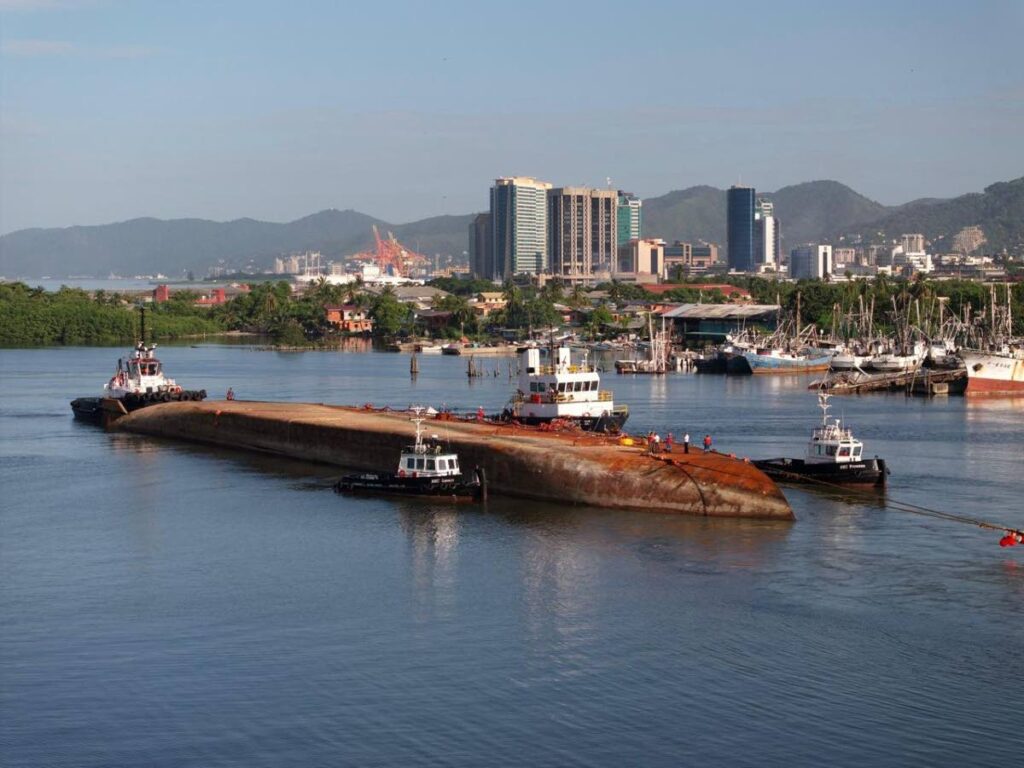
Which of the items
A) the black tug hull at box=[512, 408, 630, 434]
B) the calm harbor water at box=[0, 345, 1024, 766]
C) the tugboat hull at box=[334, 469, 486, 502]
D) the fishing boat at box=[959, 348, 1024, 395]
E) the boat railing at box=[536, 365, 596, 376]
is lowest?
the calm harbor water at box=[0, 345, 1024, 766]

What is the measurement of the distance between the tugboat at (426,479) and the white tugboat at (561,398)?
8.91 metres

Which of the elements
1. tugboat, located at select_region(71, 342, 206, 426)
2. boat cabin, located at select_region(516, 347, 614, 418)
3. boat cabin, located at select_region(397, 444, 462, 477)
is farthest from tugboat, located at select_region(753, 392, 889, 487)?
tugboat, located at select_region(71, 342, 206, 426)

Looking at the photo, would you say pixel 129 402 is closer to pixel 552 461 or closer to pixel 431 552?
pixel 552 461

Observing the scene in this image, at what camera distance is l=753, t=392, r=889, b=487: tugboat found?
49750 millimetres

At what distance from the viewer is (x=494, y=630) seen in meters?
32.6

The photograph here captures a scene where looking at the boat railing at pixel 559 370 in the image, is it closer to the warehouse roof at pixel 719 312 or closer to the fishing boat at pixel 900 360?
the fishing boat at pixel 900 360

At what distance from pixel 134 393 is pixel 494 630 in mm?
48701

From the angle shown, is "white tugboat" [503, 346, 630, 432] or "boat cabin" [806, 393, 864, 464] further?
"white tugboat" [503, 346, 630, 432]

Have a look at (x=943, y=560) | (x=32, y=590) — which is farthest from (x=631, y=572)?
(x=32, y=590)

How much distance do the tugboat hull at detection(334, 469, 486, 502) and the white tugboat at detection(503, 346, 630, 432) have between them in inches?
379

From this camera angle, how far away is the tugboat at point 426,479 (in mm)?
48094

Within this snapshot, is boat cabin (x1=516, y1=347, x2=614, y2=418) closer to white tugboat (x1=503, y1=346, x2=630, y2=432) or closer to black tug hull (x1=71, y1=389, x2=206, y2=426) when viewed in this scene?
white tugboat (x1=503, y1=346, x2=630, y2=432)

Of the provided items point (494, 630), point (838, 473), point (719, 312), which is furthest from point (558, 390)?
point (719, 312)

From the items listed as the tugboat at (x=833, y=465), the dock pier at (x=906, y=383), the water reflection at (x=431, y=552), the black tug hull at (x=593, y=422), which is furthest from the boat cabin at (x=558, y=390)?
the dock pier at (x=906, y=383)
